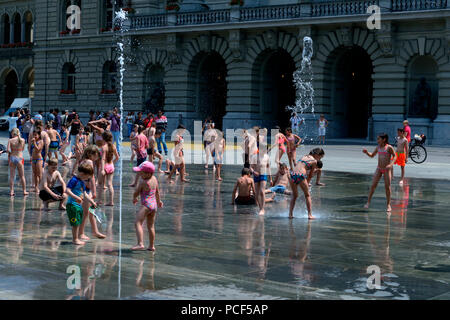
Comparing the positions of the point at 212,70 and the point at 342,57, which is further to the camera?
the point at 212,70

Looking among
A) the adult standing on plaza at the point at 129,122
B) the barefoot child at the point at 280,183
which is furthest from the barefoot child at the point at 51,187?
the adult standing on plaza at the point at 129,122

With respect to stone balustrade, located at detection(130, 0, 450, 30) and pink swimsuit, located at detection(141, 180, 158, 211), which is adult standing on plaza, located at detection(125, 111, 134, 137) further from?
pink swimsuit, located at detection(141, 180, 158, 211)

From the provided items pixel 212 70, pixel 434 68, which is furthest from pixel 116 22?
pixel 434 68

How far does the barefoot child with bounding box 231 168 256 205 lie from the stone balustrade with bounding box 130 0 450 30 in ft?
76.4

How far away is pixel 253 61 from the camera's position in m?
42.3

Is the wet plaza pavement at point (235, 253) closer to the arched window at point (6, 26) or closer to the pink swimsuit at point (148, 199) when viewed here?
the pink swimsuit at point (148, 199)

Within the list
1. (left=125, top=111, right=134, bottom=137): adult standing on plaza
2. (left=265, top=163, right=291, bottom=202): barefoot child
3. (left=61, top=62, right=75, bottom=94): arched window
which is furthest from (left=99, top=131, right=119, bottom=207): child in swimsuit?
(left=61, top=62, right=75, bottom=94): arched window

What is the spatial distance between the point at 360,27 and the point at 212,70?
11896 millimetres

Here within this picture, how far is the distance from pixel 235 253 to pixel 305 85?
3158 centimetres

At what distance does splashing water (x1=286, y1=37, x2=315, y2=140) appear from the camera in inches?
1556

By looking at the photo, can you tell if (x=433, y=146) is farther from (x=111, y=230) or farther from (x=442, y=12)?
(x=111, y=230)

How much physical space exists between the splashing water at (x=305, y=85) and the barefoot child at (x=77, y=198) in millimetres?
29246

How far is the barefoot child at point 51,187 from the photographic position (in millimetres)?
12969
